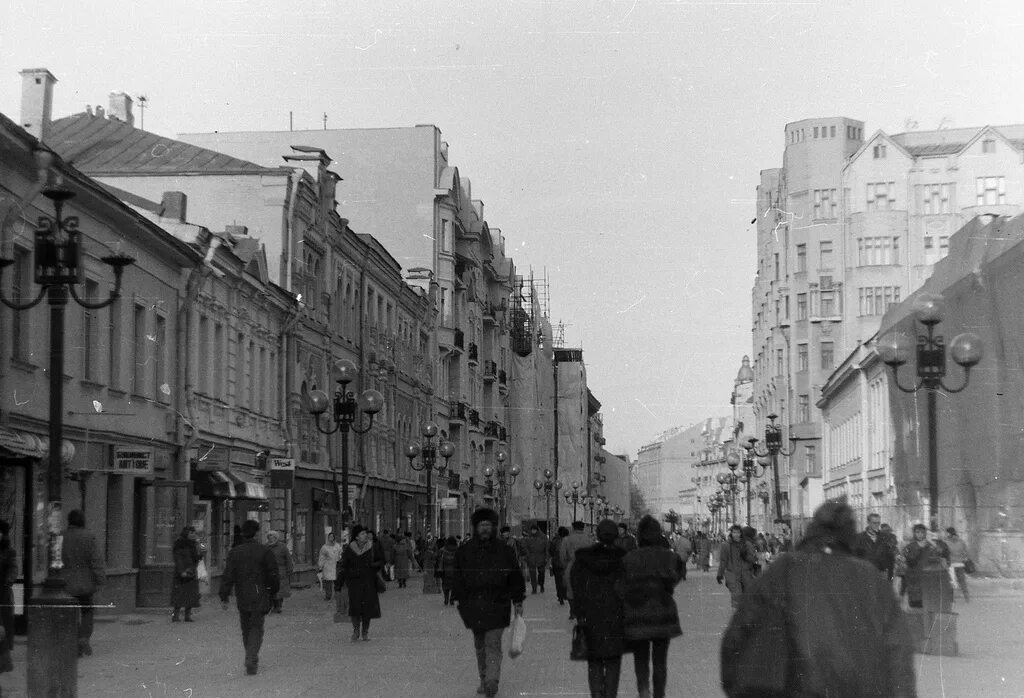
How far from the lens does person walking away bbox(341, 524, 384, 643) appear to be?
19.1 m

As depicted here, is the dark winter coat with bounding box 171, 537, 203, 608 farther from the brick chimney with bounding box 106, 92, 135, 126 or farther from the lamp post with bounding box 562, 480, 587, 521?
the lamp post with bounding box 562, 480, 587, 521

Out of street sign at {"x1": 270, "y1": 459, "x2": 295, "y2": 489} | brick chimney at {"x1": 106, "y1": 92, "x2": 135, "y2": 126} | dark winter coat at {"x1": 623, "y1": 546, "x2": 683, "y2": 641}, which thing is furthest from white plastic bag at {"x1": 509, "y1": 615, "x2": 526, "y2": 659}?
brick chimney at {"x1": 106, "y1": 92, "x2": 135, "y2": 126}

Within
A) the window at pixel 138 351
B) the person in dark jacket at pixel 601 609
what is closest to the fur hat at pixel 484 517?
the person in dark jacket at pixel 601 609

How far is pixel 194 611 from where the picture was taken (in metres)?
26.5

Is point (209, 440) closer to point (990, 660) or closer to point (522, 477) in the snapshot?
point (990, 660)

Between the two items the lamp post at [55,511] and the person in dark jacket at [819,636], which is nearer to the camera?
the person in dark jacket at [819,636]

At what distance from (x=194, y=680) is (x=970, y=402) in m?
24.0

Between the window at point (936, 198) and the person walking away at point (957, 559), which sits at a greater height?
the window at point (936, 198)

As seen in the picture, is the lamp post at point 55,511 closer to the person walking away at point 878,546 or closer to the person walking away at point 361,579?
the person walking away at point 361,579

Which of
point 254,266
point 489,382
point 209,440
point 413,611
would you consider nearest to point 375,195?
point 489,382

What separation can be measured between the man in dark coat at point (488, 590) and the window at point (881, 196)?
6334 centimetres

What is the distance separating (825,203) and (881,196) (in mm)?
5345

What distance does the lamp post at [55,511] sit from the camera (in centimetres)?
1139

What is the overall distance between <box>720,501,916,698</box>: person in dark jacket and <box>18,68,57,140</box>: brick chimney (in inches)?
1065
